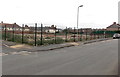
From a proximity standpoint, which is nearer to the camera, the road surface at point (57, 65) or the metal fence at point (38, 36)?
the road surface at point (57, 65)

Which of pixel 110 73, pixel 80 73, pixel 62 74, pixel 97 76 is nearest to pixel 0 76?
pixel 62 74

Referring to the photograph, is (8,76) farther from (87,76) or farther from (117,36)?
(117,36)

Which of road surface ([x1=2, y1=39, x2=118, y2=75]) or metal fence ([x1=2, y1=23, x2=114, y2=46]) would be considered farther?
metal fence ([x1=2, y1=23, x2=114, y2=46])

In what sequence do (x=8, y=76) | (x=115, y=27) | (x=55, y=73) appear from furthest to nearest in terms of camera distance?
(x=115, y=27), (x=55, y=73), (x=8, y=76)

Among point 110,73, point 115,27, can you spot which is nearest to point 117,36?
point 110,73

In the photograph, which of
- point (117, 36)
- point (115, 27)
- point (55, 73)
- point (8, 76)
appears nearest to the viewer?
point (8, 76)

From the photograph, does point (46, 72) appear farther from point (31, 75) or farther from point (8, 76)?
point (8, 76)

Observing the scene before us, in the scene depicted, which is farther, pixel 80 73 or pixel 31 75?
pixel 80 73

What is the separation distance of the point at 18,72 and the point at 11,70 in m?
0.58

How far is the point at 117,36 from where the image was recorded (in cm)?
5056

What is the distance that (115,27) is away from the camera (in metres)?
122

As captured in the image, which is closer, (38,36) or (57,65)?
(57,65)

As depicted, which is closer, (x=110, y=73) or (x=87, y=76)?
(x=87, y=76)

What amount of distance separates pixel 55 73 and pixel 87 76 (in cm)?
133
